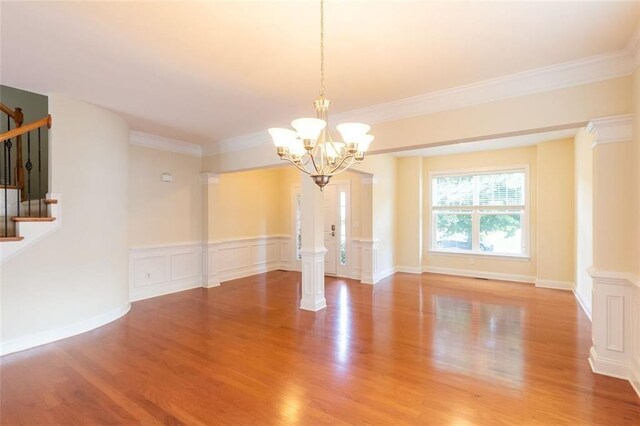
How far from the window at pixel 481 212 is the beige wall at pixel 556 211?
1.23 ft

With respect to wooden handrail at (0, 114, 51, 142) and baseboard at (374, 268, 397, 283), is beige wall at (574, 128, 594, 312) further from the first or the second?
wooden handrail at (0, 114, 51, 142)

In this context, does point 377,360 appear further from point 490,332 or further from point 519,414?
point 490,332

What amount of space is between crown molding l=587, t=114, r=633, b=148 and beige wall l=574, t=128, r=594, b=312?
5.14 ft

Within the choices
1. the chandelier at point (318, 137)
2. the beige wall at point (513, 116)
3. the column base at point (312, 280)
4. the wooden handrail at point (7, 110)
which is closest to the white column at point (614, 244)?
the beige wall at point (513, 116)

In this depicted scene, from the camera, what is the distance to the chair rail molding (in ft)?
8.70

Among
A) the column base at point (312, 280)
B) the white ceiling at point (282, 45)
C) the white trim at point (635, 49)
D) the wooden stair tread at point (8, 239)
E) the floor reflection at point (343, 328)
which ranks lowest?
the floor reflection at point (343, 328)

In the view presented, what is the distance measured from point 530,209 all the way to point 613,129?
398cm

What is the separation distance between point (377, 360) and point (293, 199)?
5067 mm

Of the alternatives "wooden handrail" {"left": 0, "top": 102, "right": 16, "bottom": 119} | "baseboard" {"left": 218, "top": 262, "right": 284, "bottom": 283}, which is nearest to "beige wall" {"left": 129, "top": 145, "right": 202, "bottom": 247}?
"baseboard" {"left": 218, "top": 262, "right": 284, "bottom": 283}

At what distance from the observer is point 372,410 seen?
90.4 inches

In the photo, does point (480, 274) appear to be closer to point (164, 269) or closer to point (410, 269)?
point (410, 269)

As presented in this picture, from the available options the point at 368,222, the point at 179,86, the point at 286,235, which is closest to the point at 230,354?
the point at 179,86

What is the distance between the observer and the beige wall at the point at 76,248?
11.2 ft

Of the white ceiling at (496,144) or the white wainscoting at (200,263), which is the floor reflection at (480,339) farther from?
the white wainscoting at (200,263)
